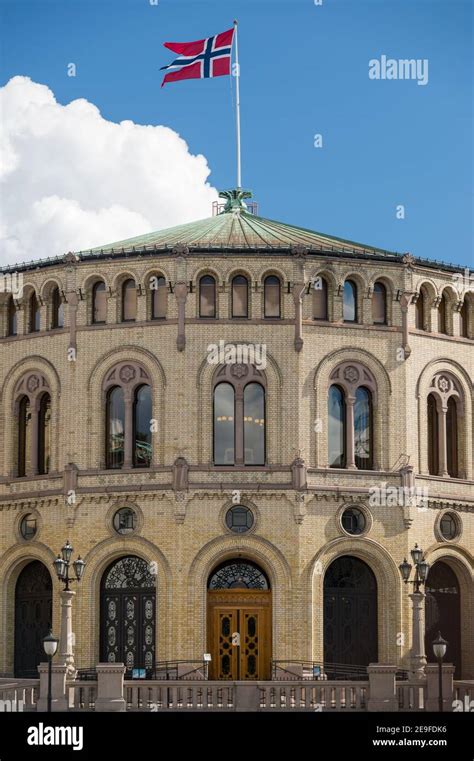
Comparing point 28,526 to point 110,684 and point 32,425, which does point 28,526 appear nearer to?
point 32,425

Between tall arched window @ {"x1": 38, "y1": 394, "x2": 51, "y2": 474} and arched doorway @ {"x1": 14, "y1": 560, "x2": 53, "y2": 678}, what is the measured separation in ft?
11.2

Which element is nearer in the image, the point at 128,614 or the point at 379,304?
the point at 128,614

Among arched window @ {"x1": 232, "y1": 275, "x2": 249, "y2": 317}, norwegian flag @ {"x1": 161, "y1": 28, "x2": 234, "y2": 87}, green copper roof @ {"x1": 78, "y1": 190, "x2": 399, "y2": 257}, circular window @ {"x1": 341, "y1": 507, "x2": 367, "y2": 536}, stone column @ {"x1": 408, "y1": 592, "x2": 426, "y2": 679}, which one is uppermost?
norwegian flag @ {"x1": 161, "y1": 28, "x2": 234, "y2": 87}

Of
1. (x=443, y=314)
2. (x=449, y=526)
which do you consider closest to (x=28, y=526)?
(x=449, y=526)

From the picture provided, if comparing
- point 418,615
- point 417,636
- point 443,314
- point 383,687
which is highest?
point 443,314

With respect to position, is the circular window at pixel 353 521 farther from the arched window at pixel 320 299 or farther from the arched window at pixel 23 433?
the arched window at pixel 23 433

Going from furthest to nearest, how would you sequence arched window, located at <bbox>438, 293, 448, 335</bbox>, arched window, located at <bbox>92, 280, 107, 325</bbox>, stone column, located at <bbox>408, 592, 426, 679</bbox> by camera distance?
arched window, located at <bbox>438, 293, 448, 335</bbox>, arched window, located at <bbox>92, 280, 107, 325</bbox>, stone column, located at <bbox>408, 592, 426, 679</bbox>

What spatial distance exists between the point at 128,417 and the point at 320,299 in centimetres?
780

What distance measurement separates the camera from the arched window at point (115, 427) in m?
63.1

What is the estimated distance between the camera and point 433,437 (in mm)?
65188

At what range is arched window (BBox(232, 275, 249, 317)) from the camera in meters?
62.8

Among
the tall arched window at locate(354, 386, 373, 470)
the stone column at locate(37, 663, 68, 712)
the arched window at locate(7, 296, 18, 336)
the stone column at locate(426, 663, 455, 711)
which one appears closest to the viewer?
the stone column at locate(37, 663, 68, 712)

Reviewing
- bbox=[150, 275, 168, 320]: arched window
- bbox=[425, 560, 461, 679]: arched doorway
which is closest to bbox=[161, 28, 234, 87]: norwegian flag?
bbox=[150, 275, 168, 320]: arched window

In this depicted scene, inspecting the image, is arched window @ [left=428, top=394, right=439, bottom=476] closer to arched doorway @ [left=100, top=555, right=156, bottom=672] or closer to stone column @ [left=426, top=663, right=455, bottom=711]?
arched doorway @ [left=100, top=555, right=156, bottom=672]
